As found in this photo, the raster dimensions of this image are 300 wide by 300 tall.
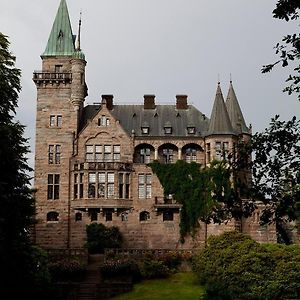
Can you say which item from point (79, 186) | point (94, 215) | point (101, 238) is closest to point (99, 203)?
point (94, 215)

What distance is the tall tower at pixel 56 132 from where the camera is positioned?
5872 centimetres

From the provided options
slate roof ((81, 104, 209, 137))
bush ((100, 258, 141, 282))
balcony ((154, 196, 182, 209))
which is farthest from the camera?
slate roof ((81, 104, 209, 137))

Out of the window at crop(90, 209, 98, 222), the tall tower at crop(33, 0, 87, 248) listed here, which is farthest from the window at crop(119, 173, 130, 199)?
the tall tower at crop(33, 0, 87, 248)

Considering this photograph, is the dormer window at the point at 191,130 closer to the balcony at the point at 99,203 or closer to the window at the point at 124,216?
the balcony at the point at 99,203

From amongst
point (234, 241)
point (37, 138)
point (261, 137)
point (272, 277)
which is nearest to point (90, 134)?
point (37, 138)

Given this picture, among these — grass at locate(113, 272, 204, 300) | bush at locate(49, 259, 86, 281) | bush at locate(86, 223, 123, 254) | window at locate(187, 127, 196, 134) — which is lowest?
grass at locate(113, 272, 204, 300)

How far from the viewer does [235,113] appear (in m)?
63.5

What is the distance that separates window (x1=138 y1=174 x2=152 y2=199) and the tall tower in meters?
6.85

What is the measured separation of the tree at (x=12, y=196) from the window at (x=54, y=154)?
1106 inches

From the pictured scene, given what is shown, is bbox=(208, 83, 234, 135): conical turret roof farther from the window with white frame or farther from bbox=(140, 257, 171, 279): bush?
bbox=(140, 257, 171, 279): bush

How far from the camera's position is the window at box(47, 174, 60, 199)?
59219 mm

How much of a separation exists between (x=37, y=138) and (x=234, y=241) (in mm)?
22411

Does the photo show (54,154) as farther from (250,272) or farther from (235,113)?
(250,272)

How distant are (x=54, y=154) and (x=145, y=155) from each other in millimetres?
8801
